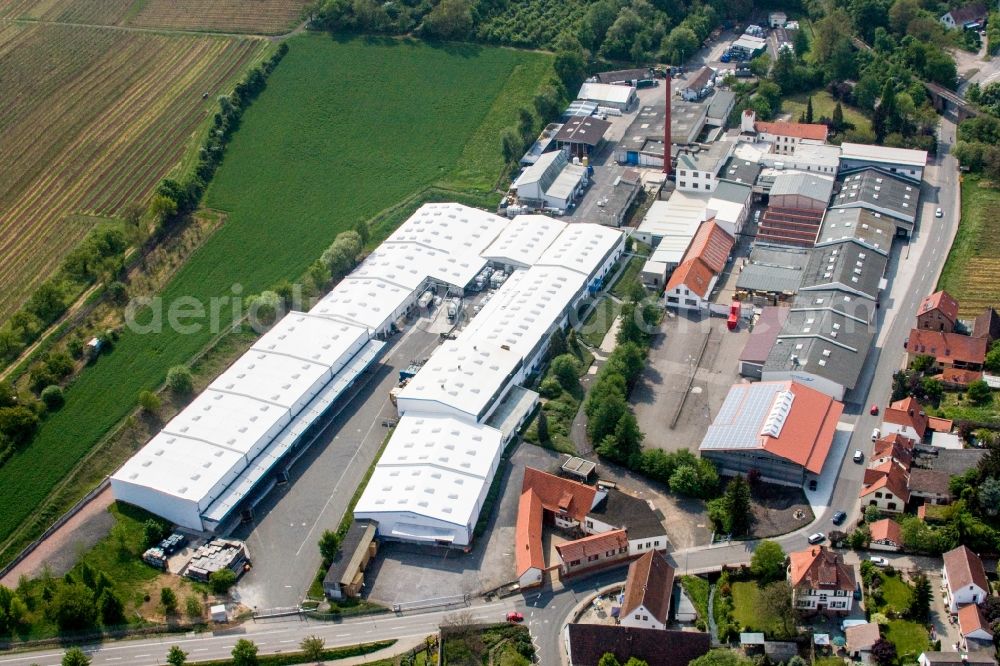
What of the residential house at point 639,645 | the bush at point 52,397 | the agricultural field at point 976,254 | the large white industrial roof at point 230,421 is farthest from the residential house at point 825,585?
the bush at point 52,397

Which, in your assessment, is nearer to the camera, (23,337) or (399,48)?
(23,337)

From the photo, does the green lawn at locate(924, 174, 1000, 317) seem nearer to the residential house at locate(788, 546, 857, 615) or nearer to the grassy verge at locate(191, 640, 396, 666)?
the residential house at locate(788, 546, 857, 615)

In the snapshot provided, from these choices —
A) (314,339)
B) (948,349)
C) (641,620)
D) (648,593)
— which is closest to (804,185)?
(948,349)

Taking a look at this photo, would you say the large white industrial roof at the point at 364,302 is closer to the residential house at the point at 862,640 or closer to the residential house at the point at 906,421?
the residential house at the point at 906,421

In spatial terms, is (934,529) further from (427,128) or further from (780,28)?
(780,28)

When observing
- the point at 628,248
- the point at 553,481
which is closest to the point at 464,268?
the point at 628,248

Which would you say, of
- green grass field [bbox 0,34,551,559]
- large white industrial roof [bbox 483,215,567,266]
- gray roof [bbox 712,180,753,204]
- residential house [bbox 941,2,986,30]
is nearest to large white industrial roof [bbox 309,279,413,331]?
green grass field [bbox 0,34,551,559]
